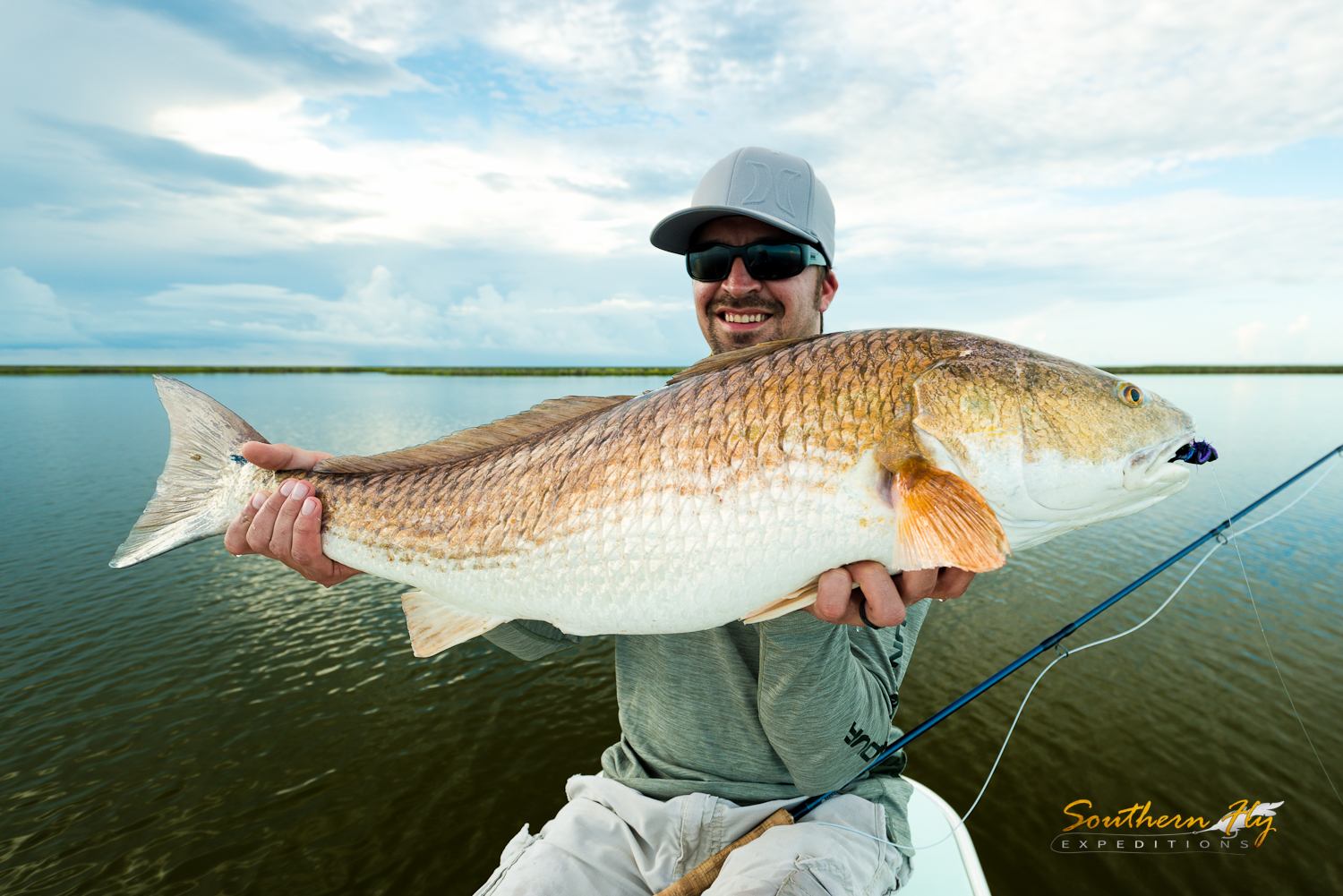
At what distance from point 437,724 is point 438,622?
5.62m

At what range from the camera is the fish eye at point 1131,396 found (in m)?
1.88

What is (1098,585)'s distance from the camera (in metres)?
9.74

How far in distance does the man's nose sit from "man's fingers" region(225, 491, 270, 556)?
90.9 inches

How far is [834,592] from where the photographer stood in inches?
71.6

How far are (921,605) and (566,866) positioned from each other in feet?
6.32

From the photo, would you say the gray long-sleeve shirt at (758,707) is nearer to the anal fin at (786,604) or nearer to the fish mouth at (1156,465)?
the anal fin at (786,604)

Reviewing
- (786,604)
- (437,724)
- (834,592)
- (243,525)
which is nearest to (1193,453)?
(834,592)

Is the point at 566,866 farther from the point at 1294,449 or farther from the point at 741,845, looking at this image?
the point at 1294,449

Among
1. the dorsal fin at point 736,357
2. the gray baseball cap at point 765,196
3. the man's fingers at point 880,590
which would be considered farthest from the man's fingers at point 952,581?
the gray baseball cap at point 765,196

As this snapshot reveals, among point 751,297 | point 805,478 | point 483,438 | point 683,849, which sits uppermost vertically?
point 751,297

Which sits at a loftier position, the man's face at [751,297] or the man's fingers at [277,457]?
the man's face at [751,297]

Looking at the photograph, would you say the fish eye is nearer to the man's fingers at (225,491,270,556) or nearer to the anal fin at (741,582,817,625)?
the anal fin at (741,582,817,625)

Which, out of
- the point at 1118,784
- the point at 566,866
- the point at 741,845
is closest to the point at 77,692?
the point at 566,866

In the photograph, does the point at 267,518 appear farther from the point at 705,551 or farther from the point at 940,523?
the point at 940,523
